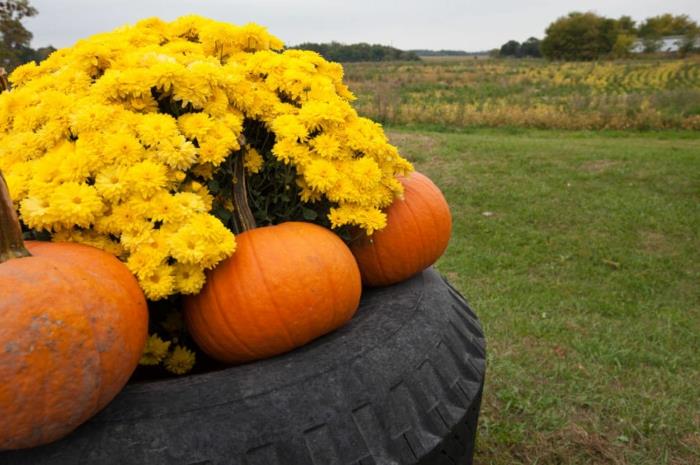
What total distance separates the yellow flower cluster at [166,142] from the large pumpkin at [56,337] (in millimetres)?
117

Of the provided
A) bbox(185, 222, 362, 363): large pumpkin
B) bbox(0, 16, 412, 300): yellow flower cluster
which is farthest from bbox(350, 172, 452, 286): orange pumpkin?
bbox(185, 222, 362, 363): large pumpkin

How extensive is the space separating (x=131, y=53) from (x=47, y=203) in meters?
0.61

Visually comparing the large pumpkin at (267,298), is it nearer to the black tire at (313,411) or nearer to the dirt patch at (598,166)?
the black tire at (313,411)

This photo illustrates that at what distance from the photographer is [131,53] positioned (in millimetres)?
1896

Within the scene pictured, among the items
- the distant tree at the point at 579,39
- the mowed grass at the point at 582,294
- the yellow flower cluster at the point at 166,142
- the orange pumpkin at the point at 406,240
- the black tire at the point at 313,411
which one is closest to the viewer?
the black tire at the point at 313,411

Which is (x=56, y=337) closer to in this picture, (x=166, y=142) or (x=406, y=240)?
(x=166, y=142)

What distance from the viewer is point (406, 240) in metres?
2.21

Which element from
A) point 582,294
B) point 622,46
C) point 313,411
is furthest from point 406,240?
point 622,46

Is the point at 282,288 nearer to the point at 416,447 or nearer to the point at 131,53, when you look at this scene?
the point at 416,447

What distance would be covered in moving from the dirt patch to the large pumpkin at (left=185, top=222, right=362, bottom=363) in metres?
8.23

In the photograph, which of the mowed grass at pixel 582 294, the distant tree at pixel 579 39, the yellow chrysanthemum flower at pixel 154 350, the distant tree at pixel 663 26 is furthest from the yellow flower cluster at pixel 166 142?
the distant tree at pixel 663 26

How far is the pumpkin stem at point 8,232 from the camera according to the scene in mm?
1400

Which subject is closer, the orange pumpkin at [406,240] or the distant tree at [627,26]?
the orange pumpkin at [406,240]

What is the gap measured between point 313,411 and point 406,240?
2.83ft
